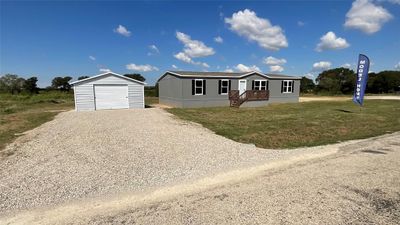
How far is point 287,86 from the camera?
78.1 feet

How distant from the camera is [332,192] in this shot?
3.80m

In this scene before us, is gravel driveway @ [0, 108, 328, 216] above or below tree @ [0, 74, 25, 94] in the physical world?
below

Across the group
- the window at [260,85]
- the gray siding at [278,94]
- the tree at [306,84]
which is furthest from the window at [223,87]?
the tree at [306,84]

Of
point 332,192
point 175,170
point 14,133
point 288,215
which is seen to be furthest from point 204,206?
point 14,133

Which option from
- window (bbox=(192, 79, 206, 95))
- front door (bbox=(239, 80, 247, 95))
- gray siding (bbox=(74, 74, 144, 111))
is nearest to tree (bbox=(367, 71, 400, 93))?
front door (bbox=(239, 80, 247, 95))

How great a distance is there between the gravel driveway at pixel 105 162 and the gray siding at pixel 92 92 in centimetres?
809

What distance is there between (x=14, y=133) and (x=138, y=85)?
10031 mm

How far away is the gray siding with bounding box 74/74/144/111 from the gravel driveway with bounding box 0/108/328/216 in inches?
318

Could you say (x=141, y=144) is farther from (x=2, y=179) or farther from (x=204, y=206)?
(x=204, y=206)

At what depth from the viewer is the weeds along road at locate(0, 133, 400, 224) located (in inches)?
121

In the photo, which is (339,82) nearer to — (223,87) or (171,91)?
(223,87)

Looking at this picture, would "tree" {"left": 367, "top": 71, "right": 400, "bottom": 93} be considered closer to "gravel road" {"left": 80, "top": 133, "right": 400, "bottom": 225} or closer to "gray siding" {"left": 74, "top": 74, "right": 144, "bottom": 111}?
"gray siding" {"left": 74, "top": 74, "right": 144, "bottom": 111}

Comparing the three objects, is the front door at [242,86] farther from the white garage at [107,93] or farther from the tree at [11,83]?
the tree at [11,83]

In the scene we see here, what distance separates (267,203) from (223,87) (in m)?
17.2
